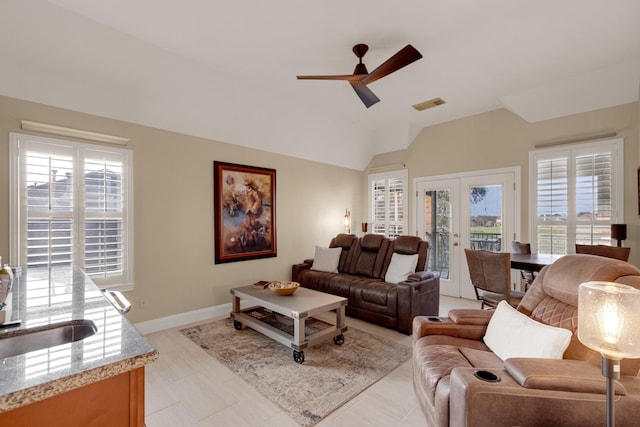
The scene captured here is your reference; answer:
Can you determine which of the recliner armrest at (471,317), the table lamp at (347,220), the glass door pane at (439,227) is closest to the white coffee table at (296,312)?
the recliner armrest at (471,317)

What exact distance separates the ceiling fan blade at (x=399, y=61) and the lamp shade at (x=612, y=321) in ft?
7.30

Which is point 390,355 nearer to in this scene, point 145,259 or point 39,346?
point 39,346

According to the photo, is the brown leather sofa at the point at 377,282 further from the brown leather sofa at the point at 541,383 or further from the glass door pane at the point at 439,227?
the brown leather sofa at the point at 541,383

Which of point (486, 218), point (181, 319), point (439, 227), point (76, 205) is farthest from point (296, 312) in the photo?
point (486, 218)

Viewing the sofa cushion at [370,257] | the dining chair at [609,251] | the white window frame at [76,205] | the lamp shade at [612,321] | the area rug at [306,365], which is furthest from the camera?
the sofa cushion at [370,257]

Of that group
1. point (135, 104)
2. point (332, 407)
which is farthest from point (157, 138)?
point (332, 407)

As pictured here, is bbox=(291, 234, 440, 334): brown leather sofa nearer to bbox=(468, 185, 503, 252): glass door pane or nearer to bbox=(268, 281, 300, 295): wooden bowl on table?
bbox=(268, 281, 300, 295): wooden bowl on table

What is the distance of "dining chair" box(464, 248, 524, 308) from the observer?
9.96 ft

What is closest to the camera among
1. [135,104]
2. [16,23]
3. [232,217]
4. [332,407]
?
[332,407]

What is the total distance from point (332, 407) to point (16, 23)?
13.2 feet

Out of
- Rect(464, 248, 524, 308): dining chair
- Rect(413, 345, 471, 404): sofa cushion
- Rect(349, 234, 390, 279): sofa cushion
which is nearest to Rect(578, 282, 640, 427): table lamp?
Rect(413, 345, 471, 404): sofa cushion

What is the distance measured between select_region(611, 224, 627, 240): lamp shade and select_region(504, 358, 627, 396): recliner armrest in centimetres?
305

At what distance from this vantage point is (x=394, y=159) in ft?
20.0

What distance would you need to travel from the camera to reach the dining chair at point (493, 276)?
3035 millimetres
